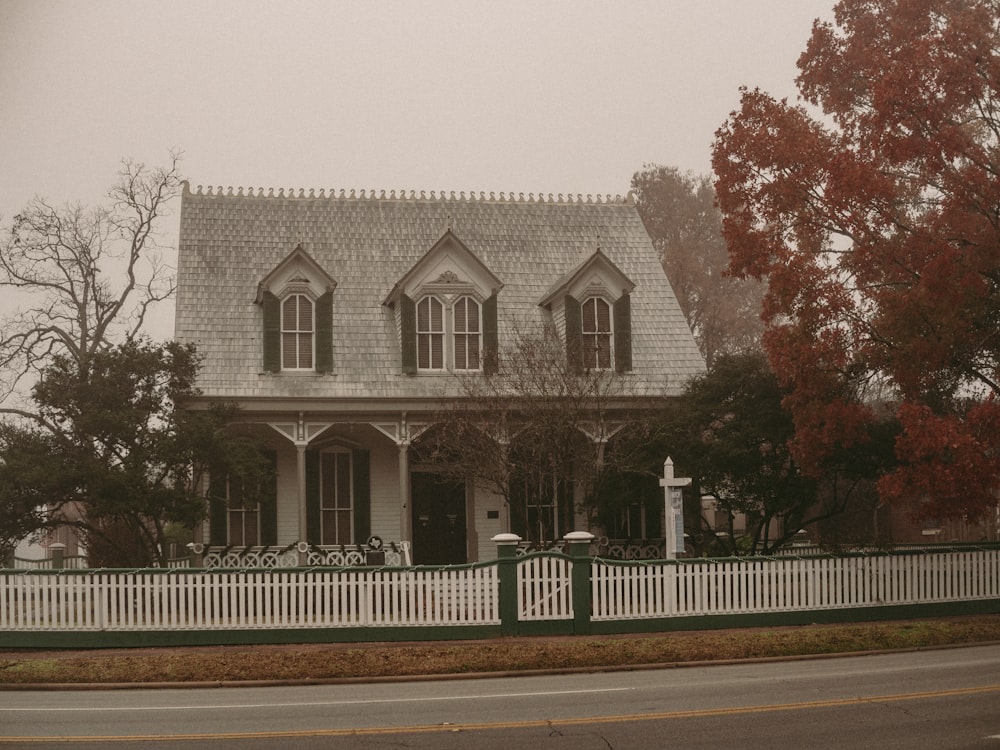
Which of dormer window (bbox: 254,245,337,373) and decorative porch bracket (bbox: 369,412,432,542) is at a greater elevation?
dormer window (bbox: 254,245,337,373)

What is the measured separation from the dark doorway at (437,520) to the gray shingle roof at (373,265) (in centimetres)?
257

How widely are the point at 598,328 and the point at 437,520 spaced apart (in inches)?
228

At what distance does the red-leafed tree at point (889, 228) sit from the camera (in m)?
19.3

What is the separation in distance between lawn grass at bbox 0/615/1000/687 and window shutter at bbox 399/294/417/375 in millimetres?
10834

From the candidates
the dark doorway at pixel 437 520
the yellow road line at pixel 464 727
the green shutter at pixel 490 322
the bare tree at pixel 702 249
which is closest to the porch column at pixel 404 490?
the dark doorway at pixel 437 520

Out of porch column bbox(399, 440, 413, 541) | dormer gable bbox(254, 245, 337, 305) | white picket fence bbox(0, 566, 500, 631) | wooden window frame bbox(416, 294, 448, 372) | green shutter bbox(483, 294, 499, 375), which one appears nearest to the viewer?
white picket fence bbox(0, 566, 500, 631)

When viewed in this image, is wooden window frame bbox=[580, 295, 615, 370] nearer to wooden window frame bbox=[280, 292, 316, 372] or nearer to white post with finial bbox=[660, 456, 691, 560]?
wooden window frame bbox=[280, 292, 316, 372]

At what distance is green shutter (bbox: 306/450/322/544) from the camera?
27359mm

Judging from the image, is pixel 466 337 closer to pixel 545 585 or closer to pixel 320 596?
pixel 545 585

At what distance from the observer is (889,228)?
2144cm

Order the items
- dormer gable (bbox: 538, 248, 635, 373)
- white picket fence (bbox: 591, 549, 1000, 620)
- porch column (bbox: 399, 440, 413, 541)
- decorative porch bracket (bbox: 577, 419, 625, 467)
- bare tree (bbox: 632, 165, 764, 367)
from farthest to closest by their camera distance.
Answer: bare tree (bbox: 632, 165, 764, 367) < dormer gable (bbox: 538, 248, 635, 373) < porch column (bbox: 399, 440, 413, 541) < decorative porch bracket (bbox: 577, 419, 625, 467) < white picket fence (bbox: 591, 549, 1000, 620)

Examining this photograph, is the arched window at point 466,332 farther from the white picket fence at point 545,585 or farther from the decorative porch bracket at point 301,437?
the white picket fence at point 545,585

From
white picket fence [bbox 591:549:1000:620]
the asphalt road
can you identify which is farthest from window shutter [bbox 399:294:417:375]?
the asphalt road

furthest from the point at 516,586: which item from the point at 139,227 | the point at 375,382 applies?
the point at 139,227
